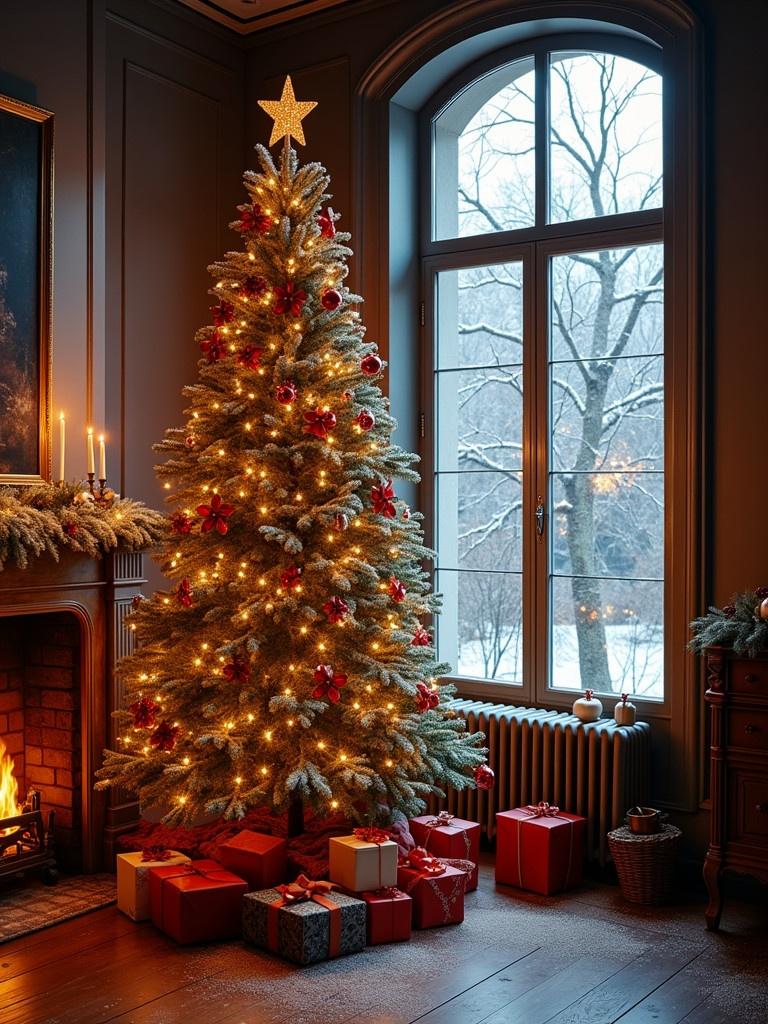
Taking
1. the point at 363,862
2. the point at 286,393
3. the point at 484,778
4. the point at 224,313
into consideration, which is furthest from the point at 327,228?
the point at 363,862

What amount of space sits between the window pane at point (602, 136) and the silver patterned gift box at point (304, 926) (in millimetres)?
3181

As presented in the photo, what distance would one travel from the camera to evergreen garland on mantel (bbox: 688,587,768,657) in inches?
154

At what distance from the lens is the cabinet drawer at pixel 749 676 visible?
3.94 metres

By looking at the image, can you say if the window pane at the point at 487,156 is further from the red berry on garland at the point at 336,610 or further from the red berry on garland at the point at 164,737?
the red berry on garland at the point at 164,737

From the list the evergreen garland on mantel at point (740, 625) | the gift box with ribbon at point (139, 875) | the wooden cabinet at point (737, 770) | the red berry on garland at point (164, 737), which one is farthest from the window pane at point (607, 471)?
the gift box with ribbon at point (139, 875)

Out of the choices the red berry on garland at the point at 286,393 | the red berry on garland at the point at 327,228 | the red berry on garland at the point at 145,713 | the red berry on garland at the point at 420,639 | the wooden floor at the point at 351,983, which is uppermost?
the red berry on garland at the point at 327,228

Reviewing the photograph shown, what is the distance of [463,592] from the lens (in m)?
5.46

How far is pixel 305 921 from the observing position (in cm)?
363

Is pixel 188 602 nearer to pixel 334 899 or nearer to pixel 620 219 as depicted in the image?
pixel 334 899

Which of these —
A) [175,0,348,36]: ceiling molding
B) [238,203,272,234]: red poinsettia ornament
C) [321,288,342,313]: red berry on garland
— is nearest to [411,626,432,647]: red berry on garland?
[321,288,342,313]: red berry on garland

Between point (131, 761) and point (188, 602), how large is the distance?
0.65 meters

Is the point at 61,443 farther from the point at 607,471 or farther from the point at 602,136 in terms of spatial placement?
the point at 602,136

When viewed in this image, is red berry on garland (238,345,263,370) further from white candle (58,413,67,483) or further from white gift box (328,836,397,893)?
white gift box (328,836,397,893)

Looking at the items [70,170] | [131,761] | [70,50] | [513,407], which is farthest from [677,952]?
[70,50]
